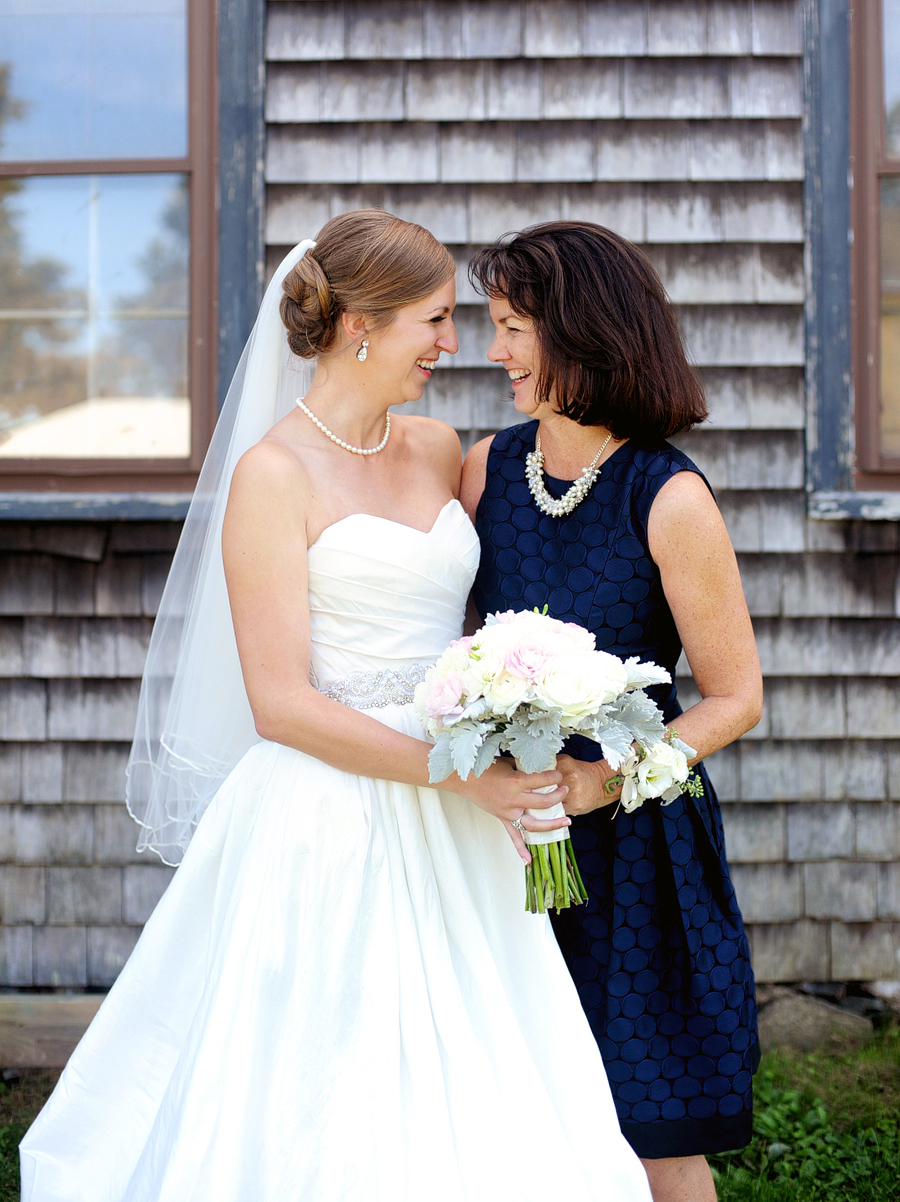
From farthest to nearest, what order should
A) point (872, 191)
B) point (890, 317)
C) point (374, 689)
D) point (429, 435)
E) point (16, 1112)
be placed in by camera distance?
point (890, 317) < point (872, 191) < point (16, 1112) < point (429, 435) < point (374, 689)

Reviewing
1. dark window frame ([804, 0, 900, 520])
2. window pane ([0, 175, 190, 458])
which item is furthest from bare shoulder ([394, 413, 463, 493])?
dark window frame ([804, 0, 900, 520])

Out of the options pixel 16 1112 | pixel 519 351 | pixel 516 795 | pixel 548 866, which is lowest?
pixel 16 1112

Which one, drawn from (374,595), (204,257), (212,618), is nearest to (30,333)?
(204,257)

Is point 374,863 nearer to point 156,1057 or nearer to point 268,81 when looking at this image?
point 156,1057

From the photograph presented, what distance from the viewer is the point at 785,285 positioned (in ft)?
11.1

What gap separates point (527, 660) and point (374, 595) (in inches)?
19.5

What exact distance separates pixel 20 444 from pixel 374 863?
225cm

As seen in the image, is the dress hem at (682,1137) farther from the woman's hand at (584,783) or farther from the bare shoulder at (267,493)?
the bare shoulder at (267,493)

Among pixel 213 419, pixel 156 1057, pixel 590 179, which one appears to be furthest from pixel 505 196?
pixel 156 1057

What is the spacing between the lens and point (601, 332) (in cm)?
205

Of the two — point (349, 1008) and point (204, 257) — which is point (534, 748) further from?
point (204, 257)

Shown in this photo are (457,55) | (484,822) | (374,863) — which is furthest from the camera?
(457,55)

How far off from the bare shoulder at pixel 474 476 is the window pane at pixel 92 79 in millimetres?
1770

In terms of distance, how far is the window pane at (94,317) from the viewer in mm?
3465
